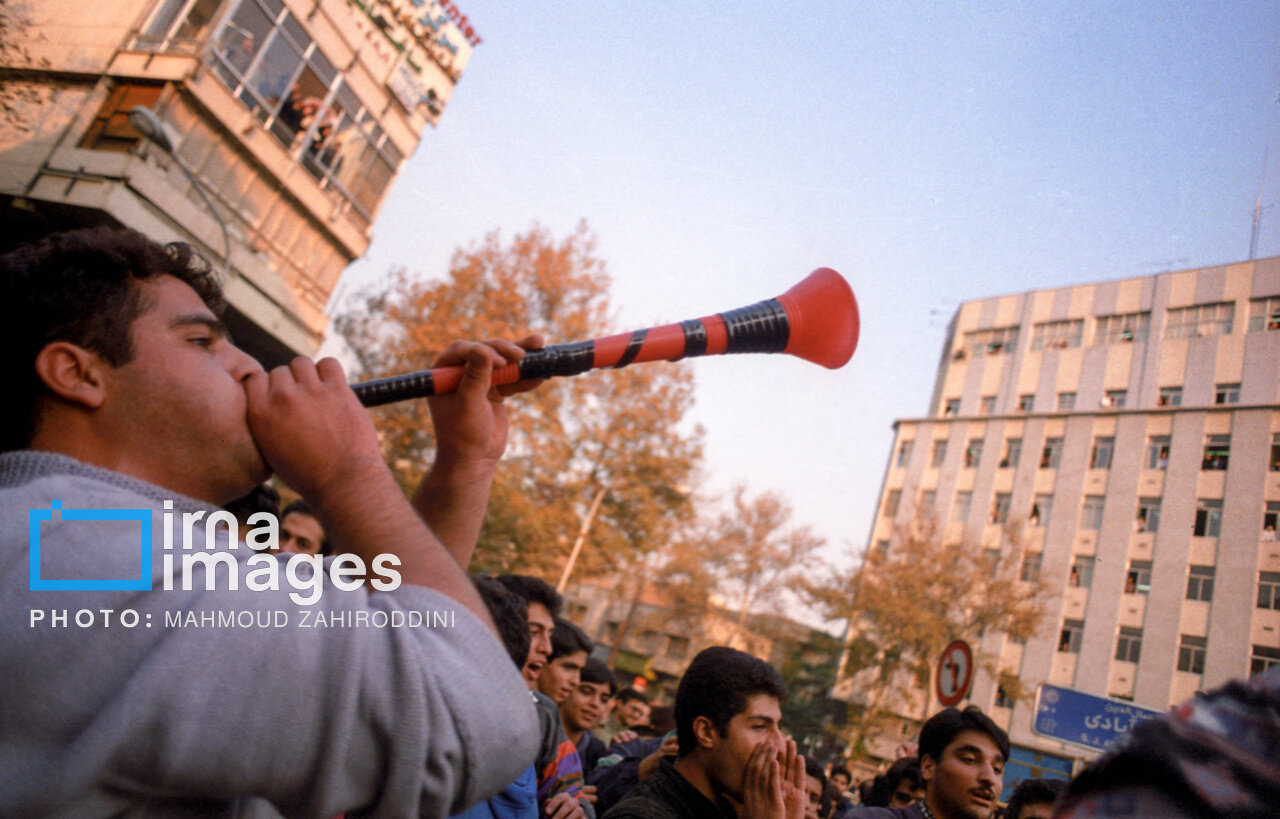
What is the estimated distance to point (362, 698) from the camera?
2.67ft

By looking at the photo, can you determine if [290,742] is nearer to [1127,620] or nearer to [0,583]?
[0,583]

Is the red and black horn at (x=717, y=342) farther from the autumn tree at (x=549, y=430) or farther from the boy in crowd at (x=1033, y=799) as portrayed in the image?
the autumn tree at (x=549, y=430)

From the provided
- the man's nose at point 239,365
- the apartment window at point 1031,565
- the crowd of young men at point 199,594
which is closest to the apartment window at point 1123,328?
the apartment window at point 1031,565

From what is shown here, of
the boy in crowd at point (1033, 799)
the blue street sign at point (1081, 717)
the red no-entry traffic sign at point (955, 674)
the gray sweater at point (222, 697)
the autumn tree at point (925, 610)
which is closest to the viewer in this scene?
the gray sweater at point (222, 697)

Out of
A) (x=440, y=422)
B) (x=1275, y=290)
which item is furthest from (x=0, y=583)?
(x=1275, y=290)

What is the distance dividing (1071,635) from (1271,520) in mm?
7704

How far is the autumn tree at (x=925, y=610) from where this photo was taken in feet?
83.3

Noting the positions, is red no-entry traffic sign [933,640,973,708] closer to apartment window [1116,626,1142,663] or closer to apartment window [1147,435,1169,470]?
apartment window [1116,626,1142,663]

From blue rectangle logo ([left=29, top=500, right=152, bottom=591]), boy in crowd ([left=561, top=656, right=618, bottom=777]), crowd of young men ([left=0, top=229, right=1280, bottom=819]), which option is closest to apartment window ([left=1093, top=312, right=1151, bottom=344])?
boy in crowd ([left=561, top=656, right=618, bottom=777])

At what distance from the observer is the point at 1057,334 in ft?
111

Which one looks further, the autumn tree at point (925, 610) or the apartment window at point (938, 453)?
the apartment window at point (938, 453)

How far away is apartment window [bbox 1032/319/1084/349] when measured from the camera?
3309 cm

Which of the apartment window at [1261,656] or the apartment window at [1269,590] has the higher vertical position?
the apartment window at [1269,590]

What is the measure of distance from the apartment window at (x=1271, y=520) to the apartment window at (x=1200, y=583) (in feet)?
6.68
